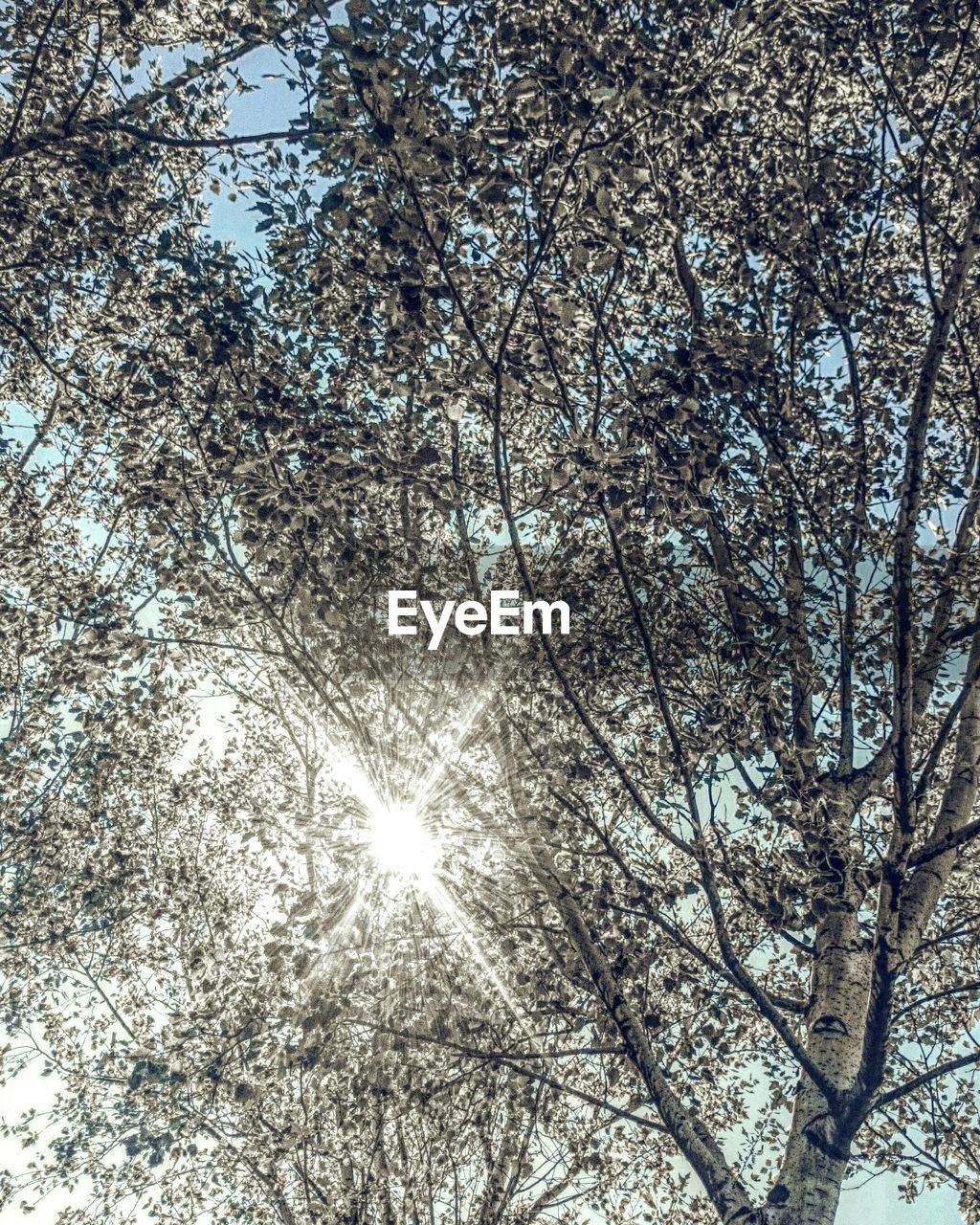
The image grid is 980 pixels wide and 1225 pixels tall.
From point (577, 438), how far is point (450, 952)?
542 cm

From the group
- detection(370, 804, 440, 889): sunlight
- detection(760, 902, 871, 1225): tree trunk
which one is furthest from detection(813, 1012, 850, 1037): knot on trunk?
detection(370, 804, 440, 889): sunlight

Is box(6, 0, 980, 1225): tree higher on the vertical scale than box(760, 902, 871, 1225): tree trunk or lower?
higher

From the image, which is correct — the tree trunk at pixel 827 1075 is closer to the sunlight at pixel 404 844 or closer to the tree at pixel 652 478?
the tree at pixel 652 478

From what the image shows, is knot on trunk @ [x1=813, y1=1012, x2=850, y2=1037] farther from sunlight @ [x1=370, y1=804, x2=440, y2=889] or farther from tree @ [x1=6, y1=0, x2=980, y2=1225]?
sunlight @ [x1=370, y1=804, x2=440, y2=889]

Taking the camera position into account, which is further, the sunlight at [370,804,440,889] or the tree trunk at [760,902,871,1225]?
the sunlight at [370,804,440,889]

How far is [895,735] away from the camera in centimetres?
607

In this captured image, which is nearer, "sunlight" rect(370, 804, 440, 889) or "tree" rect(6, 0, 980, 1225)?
"tree" rect(6, 0, 980, 1225)

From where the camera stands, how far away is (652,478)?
5.63m

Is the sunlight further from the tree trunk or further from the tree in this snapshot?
the tree trunk

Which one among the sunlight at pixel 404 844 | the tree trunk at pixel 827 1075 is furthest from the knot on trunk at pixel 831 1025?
the sunlight at pixel 404 844

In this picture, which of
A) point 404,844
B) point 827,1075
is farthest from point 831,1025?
point 404,844

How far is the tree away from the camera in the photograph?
221 inches

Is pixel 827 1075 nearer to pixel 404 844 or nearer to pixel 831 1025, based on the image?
pixel 831 1025

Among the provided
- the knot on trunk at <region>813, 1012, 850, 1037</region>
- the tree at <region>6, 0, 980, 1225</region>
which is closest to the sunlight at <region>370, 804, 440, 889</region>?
the tree at <region>6, 0, 980, 1225</region>
